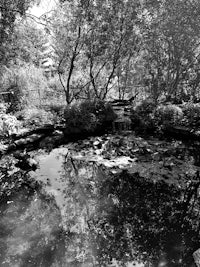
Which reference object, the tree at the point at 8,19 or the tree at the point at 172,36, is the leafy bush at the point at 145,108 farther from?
the tree at the point at 8,19

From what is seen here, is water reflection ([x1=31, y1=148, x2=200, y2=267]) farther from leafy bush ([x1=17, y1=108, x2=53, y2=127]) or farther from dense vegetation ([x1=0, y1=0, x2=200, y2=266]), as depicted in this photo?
leafy bush ([x1=17, y1=108, x2=53, y2=127])

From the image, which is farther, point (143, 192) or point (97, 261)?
point (143, 192)

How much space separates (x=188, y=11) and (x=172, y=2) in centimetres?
93

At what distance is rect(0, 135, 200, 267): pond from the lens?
2.84m

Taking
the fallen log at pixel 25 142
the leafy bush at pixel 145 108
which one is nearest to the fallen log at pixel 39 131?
the fallen log at pixel 25 142

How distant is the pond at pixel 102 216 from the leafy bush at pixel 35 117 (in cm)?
262

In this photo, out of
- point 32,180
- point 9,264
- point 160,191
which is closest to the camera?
point 9,264

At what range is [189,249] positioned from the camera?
292 centimetres

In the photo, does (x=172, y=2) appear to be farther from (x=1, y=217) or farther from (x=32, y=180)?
(x=1, y=217)

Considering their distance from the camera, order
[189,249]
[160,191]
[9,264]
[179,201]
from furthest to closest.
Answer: [160,191]
[179,201]
[189,249]
[9,264]

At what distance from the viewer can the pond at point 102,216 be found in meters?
Result: 2.84

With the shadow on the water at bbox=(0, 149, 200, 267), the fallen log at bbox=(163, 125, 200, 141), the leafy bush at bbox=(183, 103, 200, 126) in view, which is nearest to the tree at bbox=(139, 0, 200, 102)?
the leafy bush at bbox=(183, 103, 200, 126)

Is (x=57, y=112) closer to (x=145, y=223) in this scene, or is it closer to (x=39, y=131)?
(x=39, y=131)

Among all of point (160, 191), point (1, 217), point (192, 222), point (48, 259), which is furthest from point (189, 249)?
point (1, 217)
